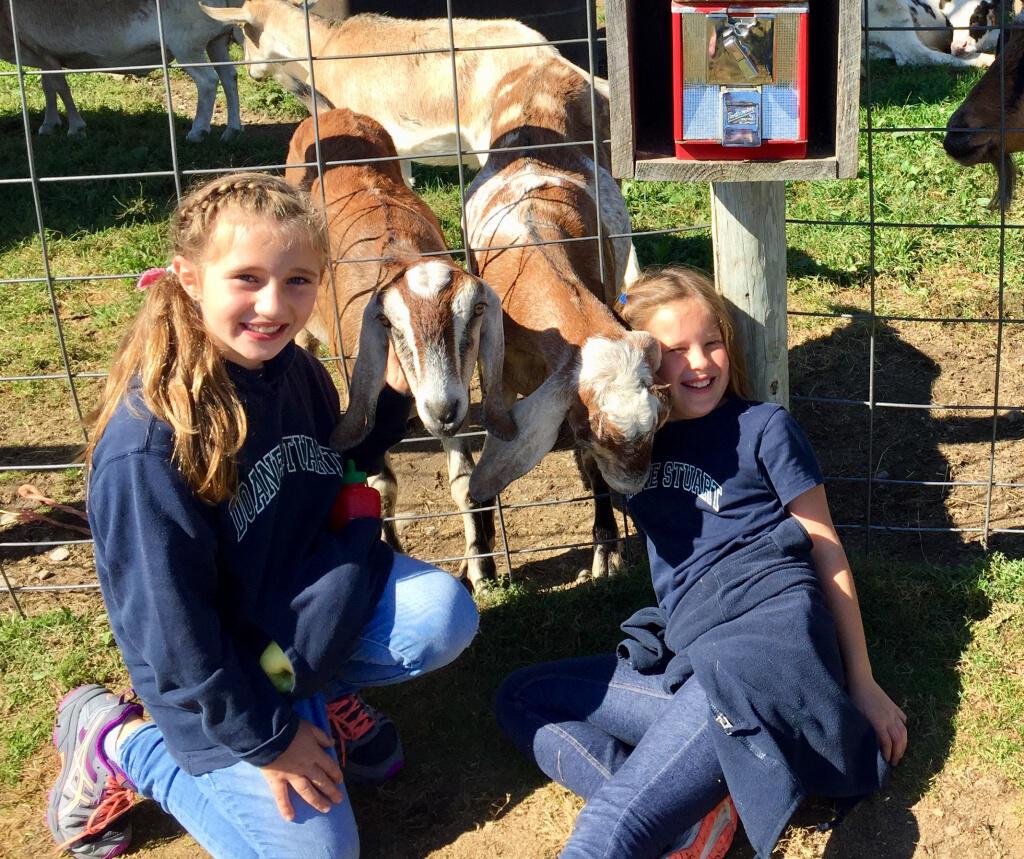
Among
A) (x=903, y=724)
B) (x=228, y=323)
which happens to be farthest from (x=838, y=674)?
(x=228, y=323)

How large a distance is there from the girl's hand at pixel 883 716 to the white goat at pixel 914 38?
7.38 meters

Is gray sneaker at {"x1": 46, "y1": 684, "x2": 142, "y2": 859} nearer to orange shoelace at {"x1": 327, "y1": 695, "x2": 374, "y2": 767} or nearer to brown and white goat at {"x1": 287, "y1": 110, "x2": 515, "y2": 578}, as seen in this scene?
orange shoelace at {"x1": 327, "y1": 695, "x2": 374, "y2": 767}

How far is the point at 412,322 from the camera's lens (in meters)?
3.33

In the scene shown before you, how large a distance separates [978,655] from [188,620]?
216cm

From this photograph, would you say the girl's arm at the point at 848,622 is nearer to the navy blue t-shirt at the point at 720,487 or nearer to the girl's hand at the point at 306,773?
the navy blue t-shirt at the point at 720,487

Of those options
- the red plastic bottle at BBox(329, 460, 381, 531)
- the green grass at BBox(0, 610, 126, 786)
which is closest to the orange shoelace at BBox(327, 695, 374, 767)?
the red plastic bottle at BBox(329, 460, 381, 531)

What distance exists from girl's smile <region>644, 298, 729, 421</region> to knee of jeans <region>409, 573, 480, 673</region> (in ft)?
2.45

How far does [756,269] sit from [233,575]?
1.58m

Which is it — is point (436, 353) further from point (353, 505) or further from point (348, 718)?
point (348, 718)

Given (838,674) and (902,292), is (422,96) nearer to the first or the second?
Answer: (902,292)

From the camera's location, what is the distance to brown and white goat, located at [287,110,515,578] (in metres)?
3.31

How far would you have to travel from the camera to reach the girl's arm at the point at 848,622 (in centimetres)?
295

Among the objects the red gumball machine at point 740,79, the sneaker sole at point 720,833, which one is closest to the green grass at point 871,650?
the sneaker sole at point 720,833

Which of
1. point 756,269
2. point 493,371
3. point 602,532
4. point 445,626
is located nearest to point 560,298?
point 493,371
